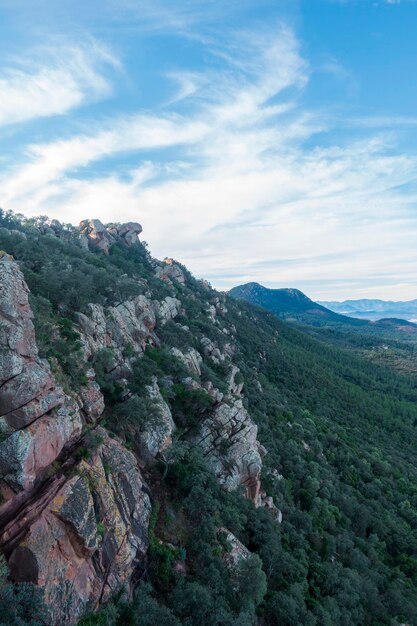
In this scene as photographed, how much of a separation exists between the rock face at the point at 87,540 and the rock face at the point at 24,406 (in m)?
2.39

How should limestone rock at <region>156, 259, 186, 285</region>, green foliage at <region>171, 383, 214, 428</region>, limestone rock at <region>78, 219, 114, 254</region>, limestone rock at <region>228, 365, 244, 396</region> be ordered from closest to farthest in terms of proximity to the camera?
1. green foliage at <region>171, 383, 214, 428</region>
2. limestone rock at <region>228, 365, 244, 396</region>
3. limestone rock at <region>78, 219, 114, 254</region>
4. limestone rock at <region>156, 259, 186, 285</region>

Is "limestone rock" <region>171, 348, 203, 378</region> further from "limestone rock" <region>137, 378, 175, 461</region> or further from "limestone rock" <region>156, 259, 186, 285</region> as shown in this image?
"limestone rock" <region>156, 259, 186, 285</region>

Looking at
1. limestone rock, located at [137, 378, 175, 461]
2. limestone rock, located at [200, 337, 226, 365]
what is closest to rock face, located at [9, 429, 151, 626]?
limestone rock, located at [137, 378, 175, 461]

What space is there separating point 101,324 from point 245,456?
73.2 feet

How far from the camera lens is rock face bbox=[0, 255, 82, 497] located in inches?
712

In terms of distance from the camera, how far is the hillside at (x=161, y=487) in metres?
18.4

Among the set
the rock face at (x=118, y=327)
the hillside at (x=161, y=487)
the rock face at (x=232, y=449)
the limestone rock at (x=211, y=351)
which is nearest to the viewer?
the hillside at (x=161, y=487)

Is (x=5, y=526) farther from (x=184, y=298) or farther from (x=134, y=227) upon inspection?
(x=134, y=227)

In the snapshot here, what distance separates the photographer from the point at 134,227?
381ft

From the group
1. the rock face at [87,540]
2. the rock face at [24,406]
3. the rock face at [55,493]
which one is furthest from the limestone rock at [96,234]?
the rock face at [87,540]

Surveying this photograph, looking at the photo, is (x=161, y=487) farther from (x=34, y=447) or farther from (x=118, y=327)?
(x=118, y=327)

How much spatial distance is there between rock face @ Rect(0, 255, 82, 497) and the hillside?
10cm

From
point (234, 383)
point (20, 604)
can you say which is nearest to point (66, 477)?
point (20, 604)

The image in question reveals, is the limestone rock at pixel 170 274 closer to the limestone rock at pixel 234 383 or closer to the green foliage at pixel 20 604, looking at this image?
the limestone rock at pixel 234 383
